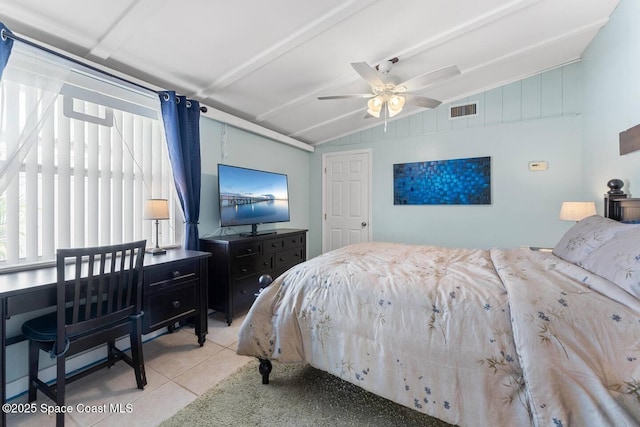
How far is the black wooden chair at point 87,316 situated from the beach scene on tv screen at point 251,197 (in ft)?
4.14

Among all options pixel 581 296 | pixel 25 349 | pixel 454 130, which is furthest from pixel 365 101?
pixel 25 349

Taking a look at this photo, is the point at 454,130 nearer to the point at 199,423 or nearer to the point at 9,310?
the point at 199,423

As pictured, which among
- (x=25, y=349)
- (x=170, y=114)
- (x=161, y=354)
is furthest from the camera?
(x=170, y=114)

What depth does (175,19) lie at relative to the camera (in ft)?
6.23

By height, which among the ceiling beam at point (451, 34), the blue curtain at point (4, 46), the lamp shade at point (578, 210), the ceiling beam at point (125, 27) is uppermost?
the ceiling beam at point (451, 34)

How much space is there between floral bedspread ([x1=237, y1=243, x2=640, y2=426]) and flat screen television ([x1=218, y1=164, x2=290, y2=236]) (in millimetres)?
1483

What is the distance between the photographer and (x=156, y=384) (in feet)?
6.08

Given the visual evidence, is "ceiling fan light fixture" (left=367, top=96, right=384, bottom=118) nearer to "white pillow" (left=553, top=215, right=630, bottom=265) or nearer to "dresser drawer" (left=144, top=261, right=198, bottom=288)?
"white pillow" (left=553, top=215, right=630, bottom=265)

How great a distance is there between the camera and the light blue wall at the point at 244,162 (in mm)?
3137

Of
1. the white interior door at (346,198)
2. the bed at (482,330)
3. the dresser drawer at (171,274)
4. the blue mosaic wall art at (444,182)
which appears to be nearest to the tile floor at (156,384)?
the bed at (482,330)

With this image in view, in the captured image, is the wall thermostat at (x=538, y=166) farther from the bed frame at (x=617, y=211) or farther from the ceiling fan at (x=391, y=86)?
the ceiling fan at (x=391, y=86)

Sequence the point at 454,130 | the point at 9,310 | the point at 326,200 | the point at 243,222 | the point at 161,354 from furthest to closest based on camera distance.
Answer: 1. the point at 326,200
2. the point at 454,130
3. the point at 243,222
4. the point at 161,354
5. the point at 9,310

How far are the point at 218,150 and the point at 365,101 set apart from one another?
2.03m

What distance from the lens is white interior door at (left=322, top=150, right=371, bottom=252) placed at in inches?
178
